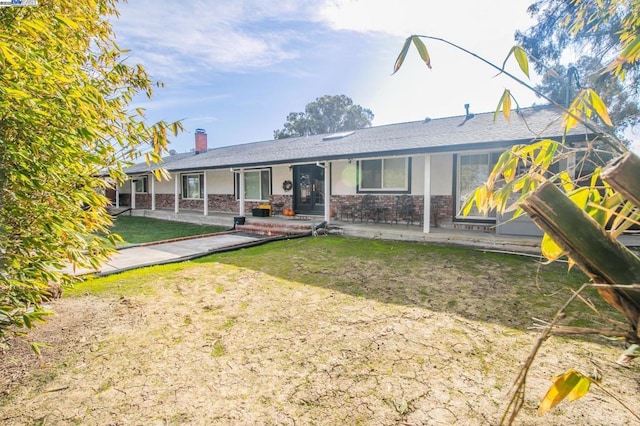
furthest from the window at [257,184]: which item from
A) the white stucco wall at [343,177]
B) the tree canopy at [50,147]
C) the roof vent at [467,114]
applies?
the tree canopy at [50,147]

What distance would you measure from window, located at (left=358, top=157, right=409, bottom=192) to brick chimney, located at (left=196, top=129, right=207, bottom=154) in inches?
590

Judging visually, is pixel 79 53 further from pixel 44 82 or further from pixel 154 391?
pixel 154 391

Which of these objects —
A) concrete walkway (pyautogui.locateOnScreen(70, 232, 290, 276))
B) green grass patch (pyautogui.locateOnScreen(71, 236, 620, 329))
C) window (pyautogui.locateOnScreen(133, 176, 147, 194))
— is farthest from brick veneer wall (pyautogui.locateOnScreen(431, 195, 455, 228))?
window (pyautogui.locateOnScreen(133, 176, 147, 194))

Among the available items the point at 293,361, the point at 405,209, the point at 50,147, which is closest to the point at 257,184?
the point at 405,209

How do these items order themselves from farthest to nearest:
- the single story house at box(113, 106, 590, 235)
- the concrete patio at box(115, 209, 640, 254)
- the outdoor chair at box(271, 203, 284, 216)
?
the outdoor chair at box(271, 203, 284, 216) → the single story house at box(113, 106, 590, 235) → the concrete patio at box(115, 209, 640, 254)

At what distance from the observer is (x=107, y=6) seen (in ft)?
12.0

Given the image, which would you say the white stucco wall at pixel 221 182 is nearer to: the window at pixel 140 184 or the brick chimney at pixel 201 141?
the brick chimney at pixel 201 141

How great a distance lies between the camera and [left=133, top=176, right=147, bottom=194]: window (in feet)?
72.9

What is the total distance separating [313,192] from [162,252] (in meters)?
6.93

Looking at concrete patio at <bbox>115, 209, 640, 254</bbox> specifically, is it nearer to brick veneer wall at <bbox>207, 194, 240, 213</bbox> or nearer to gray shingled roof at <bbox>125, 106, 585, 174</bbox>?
gray shingled roof at <bbox>125, 106, 585, 174</bbox>

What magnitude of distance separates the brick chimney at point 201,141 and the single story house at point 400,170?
6699 mm

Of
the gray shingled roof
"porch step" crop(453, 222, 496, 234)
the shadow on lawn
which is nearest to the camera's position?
the shadow on lawn

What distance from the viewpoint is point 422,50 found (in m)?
1.06

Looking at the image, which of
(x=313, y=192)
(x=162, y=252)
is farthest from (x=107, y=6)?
(x=313, y=192)
